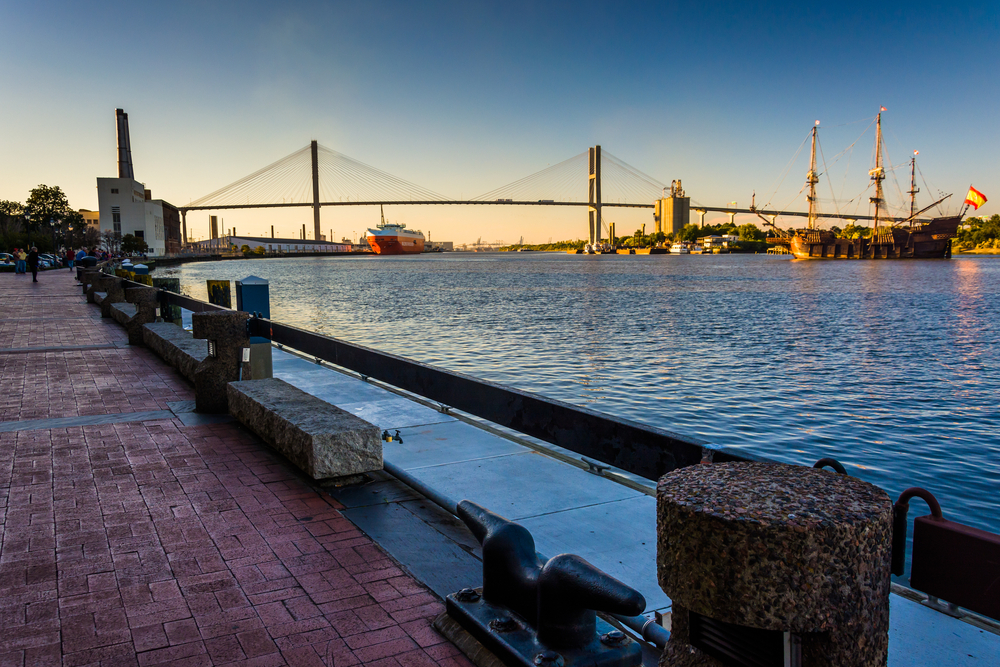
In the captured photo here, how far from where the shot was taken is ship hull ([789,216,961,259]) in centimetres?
12231

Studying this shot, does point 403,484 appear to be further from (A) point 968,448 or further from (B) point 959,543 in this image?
(A) point 968,448

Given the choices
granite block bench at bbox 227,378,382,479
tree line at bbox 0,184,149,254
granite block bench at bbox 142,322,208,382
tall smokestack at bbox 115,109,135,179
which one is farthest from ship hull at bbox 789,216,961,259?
granite block bench at bbox 227,378,382,479

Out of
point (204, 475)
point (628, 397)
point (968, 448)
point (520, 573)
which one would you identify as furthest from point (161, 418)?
point (968, 448)

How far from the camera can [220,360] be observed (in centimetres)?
633

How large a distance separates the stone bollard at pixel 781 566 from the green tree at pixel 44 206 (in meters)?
111

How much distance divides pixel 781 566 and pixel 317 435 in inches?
133

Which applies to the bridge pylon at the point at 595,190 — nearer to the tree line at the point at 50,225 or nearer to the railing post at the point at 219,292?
the tree line at the point at 50,225

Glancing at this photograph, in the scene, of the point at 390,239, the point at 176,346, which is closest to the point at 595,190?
the point at 390,239

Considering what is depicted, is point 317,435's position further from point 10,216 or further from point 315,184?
point 315,184

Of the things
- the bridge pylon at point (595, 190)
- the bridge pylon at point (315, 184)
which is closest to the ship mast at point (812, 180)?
the bridge pylon at point (595, 190)

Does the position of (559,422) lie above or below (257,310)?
below

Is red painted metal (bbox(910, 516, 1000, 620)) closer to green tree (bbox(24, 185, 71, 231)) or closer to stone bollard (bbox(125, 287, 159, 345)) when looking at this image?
stone bollard (bbox(125, 287, 159, 345))

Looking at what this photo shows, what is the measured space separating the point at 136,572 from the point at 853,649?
3.14 meters

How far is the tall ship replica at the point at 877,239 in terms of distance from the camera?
123 m
